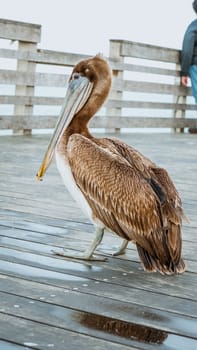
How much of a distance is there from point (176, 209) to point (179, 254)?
0.20 meters

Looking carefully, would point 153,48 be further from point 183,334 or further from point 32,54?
point 183,334

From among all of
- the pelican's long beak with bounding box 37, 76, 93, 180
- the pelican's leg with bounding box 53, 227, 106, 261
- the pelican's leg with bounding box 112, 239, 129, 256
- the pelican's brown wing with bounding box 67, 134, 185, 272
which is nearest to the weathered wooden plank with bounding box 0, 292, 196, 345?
the pelican's brown wing with bounding box 67, 134, 185, 272

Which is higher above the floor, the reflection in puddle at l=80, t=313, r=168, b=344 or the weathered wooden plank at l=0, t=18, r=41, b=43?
the weathered wooden plank at l=0, t=18, r=41, b=43

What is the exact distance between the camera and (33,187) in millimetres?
6293

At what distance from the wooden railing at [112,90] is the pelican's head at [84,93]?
6.12m

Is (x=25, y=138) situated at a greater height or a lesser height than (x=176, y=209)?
lesser

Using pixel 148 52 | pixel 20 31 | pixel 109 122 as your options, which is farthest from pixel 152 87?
pixel 20 31

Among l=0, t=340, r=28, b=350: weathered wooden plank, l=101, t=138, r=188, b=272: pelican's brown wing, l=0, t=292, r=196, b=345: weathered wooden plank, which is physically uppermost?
l=101, t=138, r=188, b=272: pelican's brown wing

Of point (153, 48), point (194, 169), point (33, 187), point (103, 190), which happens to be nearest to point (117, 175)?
point (103, 190)

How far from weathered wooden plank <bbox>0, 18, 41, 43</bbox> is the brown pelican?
637 cm

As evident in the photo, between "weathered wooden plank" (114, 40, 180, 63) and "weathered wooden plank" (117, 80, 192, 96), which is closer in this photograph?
"weathered wooden plank" (114, 40, 180, 63)

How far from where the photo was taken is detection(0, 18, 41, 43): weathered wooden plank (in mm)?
10297

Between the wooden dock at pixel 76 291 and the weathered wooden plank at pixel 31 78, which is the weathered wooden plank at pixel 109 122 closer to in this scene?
the weathered wooden plank at pixel 31 78

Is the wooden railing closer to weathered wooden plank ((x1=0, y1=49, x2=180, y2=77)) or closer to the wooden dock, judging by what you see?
weathered wooden plank ((x1=0, y1=49, x2=180, y2=77))
